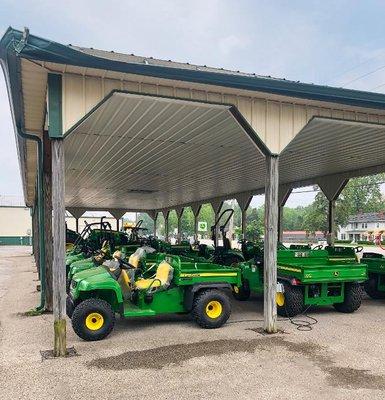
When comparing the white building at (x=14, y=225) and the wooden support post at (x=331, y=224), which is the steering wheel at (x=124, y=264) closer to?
the wooden support post at (x=331, y=224)

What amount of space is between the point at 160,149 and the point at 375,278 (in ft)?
20.0

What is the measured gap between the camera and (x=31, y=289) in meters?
11.8

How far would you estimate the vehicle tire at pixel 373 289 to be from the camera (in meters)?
10.3

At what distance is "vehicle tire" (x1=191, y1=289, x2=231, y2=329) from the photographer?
7.15 m

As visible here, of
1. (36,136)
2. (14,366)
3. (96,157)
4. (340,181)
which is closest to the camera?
(14,366)

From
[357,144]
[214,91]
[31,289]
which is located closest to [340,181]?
[357,144]

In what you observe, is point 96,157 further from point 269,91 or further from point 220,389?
point 220,389

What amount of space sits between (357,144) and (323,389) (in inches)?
269

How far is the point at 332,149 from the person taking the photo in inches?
421

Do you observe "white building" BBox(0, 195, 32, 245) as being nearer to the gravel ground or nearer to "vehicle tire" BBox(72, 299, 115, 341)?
the gravel ground

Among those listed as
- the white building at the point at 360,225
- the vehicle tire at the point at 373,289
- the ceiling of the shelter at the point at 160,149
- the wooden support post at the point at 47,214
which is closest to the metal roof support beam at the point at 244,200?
the ceiling of the shelter at the point at 160,149

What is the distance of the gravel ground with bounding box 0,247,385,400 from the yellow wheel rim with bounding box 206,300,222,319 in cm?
27

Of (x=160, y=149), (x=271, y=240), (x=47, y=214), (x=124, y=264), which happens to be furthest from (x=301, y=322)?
(x=47, y=214)

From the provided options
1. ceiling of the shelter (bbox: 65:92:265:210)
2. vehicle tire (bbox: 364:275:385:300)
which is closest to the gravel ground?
vehicle tire (bbox: 364:275:385:300)
